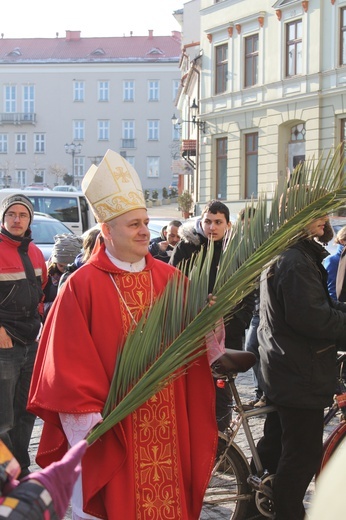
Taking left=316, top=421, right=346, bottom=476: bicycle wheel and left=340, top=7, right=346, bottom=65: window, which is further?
left=340, top=7, right=346, bottom=65: window

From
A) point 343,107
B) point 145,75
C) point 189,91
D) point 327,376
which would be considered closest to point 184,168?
point 189,91

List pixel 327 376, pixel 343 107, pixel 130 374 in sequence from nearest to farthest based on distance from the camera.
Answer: pixel 130 374 → pixel 327 376 → pixel 343 107

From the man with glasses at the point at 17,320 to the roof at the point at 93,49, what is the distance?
70590 millimetres

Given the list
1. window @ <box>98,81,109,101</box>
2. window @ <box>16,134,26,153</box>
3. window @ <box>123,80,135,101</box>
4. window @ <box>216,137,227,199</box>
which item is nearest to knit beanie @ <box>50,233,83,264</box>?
window @ <box>216,137,227,199</box>

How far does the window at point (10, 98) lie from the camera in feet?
254

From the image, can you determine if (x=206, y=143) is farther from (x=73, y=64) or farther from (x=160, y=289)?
(x=73, y=64)

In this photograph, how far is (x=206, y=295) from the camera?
332cm

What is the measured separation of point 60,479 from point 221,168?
3105 cm

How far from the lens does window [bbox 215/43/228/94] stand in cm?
3203

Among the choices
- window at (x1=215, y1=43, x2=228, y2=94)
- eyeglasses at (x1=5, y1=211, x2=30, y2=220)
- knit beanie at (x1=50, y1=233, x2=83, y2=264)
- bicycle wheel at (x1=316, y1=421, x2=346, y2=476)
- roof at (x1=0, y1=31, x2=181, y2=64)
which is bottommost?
bicycle wheel at (x1=316, y1=421, x2=346, y2=476)

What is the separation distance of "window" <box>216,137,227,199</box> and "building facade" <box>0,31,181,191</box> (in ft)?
132

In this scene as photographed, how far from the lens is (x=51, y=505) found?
1.83m

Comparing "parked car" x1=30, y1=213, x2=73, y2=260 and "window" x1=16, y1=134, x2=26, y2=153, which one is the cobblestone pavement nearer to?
"parked car" x1=30, y1=213, x2=73, y2=260

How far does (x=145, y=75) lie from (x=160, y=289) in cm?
7296
